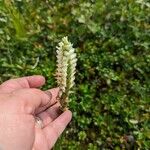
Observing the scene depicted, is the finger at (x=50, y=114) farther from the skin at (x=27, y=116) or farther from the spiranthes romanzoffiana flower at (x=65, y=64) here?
the spiranthes romanzoffiana flower at (x=65, y=64)

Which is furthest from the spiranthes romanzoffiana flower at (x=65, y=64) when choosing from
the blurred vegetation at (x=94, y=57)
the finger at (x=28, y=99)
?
the blurred vegetation at (x=94, y=57)

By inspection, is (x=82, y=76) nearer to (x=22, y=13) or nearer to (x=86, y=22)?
(x=86, y=22)

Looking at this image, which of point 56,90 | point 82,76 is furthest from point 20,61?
point 56,90

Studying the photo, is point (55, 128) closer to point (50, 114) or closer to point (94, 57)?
point (50, 114)

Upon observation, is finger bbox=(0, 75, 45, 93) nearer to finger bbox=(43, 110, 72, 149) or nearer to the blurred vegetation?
finger bbox=(43, 110, 72, 149)

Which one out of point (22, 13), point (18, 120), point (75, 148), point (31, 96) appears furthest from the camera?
point (22, 13)

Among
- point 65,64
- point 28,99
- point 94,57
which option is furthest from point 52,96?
point 94,57
